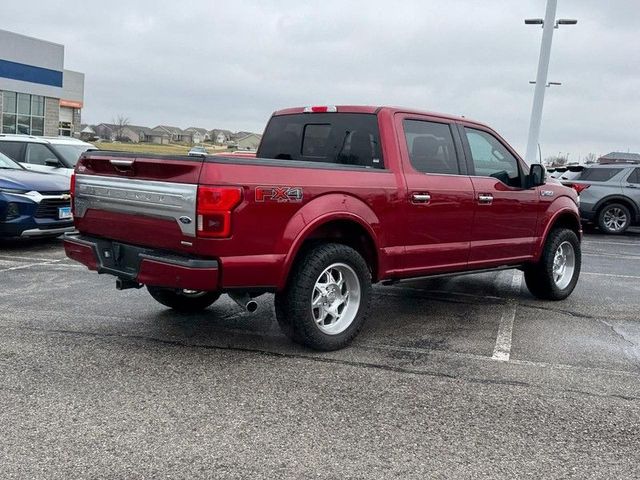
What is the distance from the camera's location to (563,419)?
154 inches

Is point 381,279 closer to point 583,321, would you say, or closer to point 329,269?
point 329,269

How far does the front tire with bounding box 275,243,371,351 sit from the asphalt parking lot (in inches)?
6.8

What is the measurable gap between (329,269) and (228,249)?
93 cm

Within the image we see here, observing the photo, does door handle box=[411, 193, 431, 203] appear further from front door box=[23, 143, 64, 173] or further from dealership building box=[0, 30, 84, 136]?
dealership building box=[0, 30, 84, 136]

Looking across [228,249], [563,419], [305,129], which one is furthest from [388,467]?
[305,129]

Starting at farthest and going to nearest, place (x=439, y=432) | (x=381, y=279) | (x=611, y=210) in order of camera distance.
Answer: (x=611, y=210)
(x=381, y=279)
(x=439, y=432)

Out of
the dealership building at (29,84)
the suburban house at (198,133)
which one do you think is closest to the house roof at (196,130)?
the suburban house at (198,133)

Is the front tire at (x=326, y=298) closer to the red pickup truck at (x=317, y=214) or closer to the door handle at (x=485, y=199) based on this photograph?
the red pickup truck at (x=317, y=214)

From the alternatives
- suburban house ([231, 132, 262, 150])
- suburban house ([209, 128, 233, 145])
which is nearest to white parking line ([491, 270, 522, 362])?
suburban house ([231, 132, 262, 150])

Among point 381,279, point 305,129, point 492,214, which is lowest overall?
point 381,279

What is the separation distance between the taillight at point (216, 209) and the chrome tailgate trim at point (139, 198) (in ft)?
0.17

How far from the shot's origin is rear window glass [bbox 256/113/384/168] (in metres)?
5.58

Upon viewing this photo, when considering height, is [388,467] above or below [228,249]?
below

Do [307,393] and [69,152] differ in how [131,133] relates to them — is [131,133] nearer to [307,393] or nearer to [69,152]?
[69,152]
